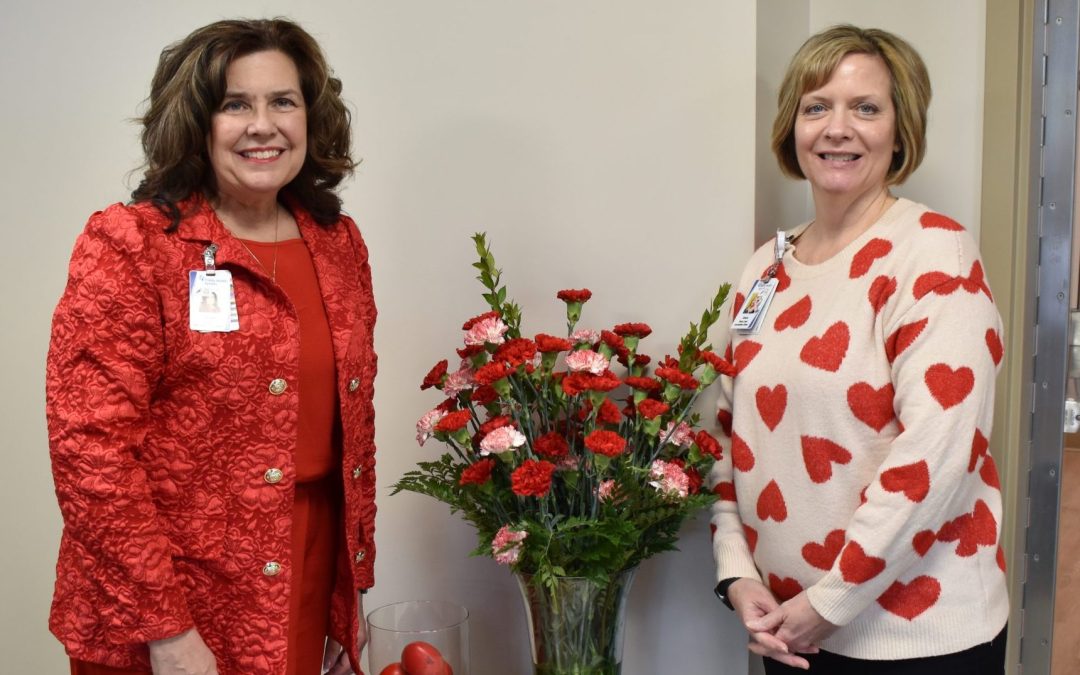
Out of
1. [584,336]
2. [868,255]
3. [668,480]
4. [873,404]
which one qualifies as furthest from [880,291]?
[584,336]

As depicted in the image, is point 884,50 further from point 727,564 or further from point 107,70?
point 107,70

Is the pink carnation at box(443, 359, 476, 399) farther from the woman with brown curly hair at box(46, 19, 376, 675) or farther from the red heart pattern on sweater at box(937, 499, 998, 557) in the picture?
the red heart pattern on sweater at box(937, 499, 998, 557)

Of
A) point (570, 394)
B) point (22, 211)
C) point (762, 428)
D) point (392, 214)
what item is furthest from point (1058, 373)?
point (22, 211)

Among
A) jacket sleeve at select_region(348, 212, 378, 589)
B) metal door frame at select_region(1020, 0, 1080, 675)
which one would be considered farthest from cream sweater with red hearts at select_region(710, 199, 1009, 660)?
jacket sleeve at select_region(348, 212, 378, 589)

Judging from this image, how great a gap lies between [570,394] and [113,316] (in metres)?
→ 0.77

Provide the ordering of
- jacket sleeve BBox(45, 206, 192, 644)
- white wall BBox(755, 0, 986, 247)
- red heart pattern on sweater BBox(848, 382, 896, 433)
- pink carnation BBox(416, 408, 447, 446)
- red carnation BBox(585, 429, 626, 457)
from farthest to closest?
1. white wall BBox(755, 0, 986, 247)
2. pink carnation BBox(416, 408, 447, 446)
3. red carnation BBox(585, 429, 626, 457)
4. red heart pattern on sweater BBox(848, 382, 896, 433)
5. jacket sleeve BBox(45, 206, 192, 644)

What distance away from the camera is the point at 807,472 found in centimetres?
169

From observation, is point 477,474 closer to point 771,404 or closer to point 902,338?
point 771,404

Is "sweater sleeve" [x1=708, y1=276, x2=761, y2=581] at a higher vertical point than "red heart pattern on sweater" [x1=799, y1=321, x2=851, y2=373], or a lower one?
lower

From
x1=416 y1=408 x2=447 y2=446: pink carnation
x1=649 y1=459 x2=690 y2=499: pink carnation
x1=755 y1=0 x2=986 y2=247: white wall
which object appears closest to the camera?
x1=649 y1=459 x2=690 y2=499: pink carnation

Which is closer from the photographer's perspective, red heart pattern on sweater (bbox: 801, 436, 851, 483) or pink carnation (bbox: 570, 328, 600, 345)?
red heart pattern on sweater (bbox: 801, 436, 851, 483)

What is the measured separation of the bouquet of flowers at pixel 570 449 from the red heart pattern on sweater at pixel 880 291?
30 centimetres

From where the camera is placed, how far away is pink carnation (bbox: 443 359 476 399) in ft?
6.36

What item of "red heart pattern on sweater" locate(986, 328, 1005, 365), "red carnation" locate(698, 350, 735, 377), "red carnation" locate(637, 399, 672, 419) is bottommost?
"red carnation" locate(637, 399, 672, 419)
